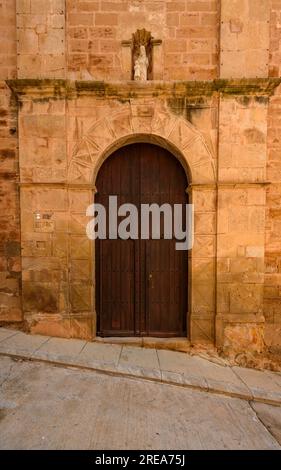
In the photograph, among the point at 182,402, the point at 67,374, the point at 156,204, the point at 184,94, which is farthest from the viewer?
the point at 156,204

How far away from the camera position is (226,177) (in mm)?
3934

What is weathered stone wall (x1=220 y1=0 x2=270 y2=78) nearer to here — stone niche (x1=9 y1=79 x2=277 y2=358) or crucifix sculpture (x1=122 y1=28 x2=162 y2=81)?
stone niche (x1=9 y1=79 x2=277 y2=358)

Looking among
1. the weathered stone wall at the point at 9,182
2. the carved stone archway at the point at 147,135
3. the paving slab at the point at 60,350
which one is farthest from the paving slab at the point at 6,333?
the carved stone archway at the point at 147,135

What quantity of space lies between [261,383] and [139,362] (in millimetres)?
1498

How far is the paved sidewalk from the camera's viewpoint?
316 cm

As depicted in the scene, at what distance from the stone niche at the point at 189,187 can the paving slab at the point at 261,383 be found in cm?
34

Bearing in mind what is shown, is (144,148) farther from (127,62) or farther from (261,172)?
(261,172)

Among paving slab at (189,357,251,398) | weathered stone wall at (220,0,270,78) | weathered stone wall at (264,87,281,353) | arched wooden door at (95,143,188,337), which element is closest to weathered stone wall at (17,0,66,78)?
arched wooden door at (95,143,188,337)

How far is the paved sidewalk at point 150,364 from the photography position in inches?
124

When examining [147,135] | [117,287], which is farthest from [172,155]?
[117,287]

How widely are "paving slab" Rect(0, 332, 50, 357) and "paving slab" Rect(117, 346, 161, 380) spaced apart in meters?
1.10

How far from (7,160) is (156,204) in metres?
2.23

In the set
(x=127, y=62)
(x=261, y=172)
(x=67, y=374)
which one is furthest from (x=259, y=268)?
(x=127, y=62)

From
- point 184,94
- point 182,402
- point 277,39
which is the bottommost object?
point 182,402
